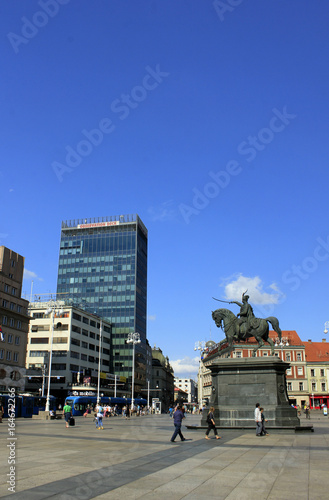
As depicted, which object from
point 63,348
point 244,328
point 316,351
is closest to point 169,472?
point 244,328

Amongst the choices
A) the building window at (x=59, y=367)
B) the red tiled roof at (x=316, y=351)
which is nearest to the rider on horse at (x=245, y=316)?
the building window at (x=59, y=367)

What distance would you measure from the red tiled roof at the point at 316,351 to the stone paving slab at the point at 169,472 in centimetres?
9439

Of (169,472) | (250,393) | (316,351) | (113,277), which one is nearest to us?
(169,472)

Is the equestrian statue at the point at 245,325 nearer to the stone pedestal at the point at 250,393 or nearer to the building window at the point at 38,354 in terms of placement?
the stone pedestal at the point at 250,393

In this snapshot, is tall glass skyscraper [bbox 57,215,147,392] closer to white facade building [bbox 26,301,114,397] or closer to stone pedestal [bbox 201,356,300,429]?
white facade building [bbox 26,301,114,397]

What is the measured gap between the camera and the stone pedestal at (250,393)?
25016 mm

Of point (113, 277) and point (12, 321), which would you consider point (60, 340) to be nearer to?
point (12, 321)

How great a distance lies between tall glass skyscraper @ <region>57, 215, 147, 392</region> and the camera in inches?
4673

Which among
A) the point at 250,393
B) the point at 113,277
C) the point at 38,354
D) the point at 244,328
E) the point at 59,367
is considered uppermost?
the point at 113,277

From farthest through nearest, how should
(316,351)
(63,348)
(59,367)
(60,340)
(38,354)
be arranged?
1. (316,351)
2. (60,340)
3. (38,354)
4. (63,348)
5. (59,367)

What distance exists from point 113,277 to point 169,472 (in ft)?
370

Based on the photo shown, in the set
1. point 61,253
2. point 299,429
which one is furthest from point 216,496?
point 61,253

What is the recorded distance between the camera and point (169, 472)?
11.3m

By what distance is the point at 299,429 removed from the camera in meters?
24.2
